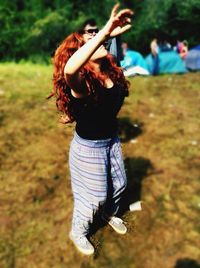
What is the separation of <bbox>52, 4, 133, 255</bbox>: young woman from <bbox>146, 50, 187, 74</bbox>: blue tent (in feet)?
27.5

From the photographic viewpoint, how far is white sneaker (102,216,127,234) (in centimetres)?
456

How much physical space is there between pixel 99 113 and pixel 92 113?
0.06 meters

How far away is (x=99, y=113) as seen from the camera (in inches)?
142

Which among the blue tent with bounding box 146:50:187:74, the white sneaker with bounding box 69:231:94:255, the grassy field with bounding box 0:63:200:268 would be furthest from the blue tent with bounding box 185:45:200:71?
the white sneaker with bounding box 69:231:94:255

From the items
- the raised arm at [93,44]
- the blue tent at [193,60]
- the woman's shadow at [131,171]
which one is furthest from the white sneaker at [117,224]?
the blue tent at [193,60]

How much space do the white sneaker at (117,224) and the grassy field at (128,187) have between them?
0.62 feet

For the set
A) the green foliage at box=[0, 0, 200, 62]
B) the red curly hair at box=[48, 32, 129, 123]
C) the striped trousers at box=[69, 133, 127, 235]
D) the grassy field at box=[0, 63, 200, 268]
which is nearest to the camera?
the red curly hair at box=[48, 32, 129, 123]

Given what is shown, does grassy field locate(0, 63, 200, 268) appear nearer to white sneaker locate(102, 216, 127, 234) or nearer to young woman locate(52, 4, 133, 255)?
white sneaker locate(102, 216, 127, 234)

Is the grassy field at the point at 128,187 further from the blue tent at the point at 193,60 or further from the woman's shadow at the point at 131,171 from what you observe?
the blue tent at the point at 193,60

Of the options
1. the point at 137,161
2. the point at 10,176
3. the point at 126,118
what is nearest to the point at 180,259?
the point at 137,161

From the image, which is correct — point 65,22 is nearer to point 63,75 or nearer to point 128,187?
point 128,187

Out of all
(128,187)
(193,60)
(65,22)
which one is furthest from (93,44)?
(65,22)

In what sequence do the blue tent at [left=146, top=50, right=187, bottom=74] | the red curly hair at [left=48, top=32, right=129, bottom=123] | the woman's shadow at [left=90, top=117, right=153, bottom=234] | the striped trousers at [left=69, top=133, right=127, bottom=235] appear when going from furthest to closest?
the blue tent at [left=146, top=50, right=187, bottom=74], the woman's shadow at [left=90, top=117, right=153, bottom=234], the striped trousers at [left=69, top=133, right=127, bottom=235], the red curly hair at [left=48, top=32, right=129, bottom=123]

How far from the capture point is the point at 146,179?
20.1 feet
